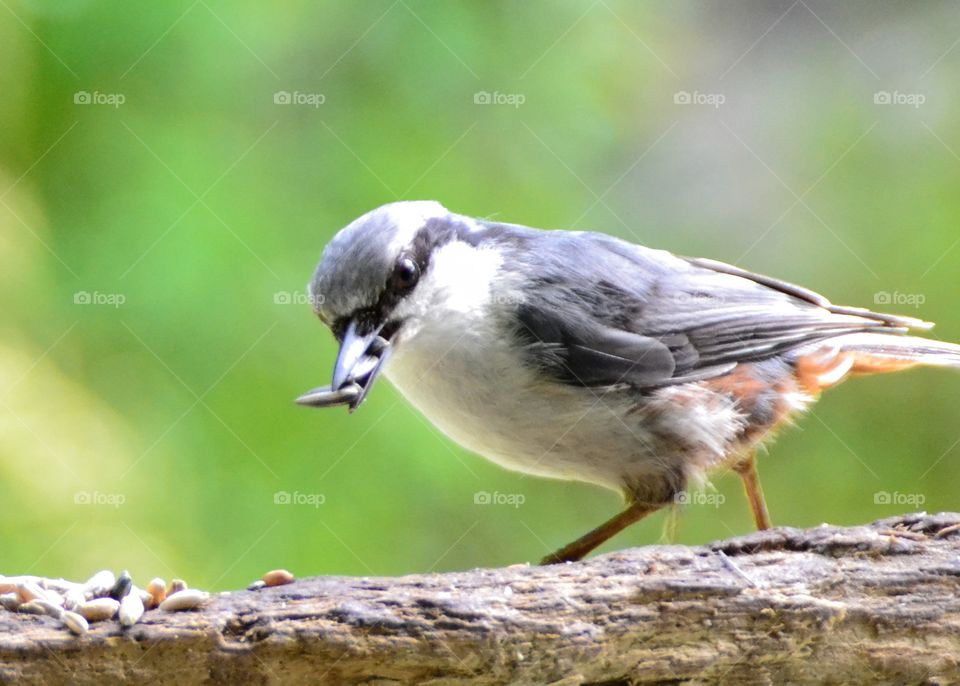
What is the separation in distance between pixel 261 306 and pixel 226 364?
233 millimetres

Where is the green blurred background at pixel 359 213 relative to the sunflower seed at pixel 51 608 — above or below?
above

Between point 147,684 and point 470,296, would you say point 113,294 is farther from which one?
point 147,684

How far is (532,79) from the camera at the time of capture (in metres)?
3.80

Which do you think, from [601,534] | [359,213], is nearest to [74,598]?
[601,534]

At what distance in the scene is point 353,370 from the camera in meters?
2.40

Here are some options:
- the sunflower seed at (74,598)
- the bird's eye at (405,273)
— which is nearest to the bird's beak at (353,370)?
the bird's eye at (405,273)

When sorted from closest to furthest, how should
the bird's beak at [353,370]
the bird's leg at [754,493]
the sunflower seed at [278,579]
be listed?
1. the sunflower seed at [278,579]
2. the bird's beak at [353,370]
3. the bird's leg at [754,493]

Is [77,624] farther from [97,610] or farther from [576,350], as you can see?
[576,350]

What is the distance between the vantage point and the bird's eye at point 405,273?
2.59 metres

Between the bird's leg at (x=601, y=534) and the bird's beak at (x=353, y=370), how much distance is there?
0.74 metres

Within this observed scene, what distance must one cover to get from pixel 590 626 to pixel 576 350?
3.25 feet

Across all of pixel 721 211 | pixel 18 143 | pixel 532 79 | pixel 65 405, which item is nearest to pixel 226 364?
pixel 65 405

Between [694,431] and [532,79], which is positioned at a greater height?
[532,79]

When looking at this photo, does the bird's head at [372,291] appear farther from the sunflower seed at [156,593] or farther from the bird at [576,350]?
the sunflower seed at [156,593]
